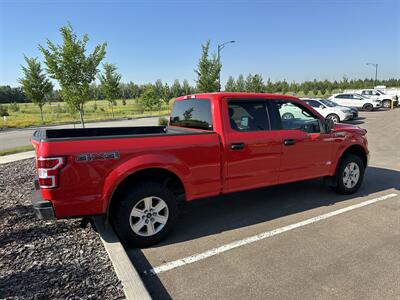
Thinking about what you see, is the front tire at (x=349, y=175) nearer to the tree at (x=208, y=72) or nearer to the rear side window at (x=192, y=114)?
the rear side window at (x=192, y=114)

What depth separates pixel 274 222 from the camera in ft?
14.6

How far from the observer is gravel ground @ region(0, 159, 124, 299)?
2754 millimetres

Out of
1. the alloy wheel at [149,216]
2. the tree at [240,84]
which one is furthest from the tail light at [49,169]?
the tree at [240,84]

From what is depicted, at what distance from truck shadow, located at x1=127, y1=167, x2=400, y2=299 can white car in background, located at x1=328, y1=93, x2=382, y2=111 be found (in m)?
22.9

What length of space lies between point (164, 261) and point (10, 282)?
151cm

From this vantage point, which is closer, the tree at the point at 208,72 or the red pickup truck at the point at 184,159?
the red pickup truck at the point at 184,159

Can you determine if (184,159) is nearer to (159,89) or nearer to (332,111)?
(332,111)

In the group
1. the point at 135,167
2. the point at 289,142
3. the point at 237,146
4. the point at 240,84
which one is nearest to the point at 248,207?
the point at 289,142

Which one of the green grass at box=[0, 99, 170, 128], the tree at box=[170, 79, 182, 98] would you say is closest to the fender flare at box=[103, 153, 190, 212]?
the green grass at box=[0, 99, 170, 128]

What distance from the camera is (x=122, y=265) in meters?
3.15

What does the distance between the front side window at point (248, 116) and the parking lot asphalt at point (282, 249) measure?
1.39 m

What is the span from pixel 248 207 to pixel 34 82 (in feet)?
91.2

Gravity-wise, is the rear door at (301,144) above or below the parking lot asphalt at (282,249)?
above

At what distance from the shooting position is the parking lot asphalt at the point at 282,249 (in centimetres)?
290
